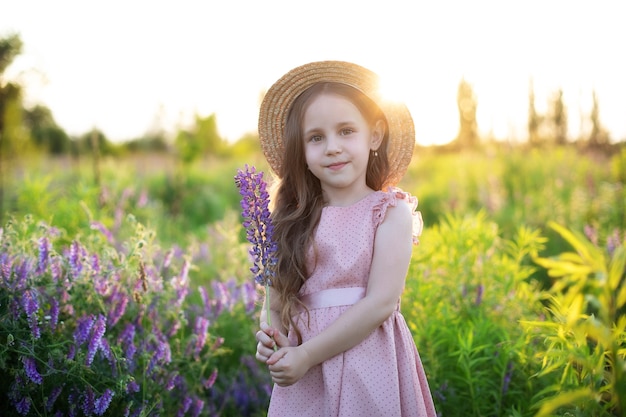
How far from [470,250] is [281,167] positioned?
1.66m

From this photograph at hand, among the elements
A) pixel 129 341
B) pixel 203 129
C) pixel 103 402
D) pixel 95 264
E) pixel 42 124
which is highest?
pixel 42 124

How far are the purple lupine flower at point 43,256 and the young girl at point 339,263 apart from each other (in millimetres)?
1149

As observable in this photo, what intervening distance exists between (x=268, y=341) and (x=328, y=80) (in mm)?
1101

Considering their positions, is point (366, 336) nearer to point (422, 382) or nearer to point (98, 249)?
point (422, 382)

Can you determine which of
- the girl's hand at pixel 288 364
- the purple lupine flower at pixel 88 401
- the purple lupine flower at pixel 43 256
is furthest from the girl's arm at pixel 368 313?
the purple lupine flower at pixel 43 256

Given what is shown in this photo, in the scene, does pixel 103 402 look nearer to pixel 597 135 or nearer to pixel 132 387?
pixel 132 387

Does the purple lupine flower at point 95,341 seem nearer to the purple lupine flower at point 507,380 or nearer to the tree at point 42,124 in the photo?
the purple lupine flower at point 507,380

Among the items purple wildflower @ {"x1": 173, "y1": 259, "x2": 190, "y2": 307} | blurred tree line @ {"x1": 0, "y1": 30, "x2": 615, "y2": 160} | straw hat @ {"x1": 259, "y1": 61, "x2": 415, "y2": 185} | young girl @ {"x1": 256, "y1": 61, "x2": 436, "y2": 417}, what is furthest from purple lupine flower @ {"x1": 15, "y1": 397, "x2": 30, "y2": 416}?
blurred tree line @ {"x1": 0, "y1": 30, "x2": 615, "y2": 160}

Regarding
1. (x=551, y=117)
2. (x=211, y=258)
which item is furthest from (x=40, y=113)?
(x=211, y=258)

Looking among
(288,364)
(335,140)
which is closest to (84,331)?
(288,364)

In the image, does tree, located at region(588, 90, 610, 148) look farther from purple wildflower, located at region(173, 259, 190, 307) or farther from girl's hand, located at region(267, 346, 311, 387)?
girl's hand, located at region(267, 346, 311, 387)

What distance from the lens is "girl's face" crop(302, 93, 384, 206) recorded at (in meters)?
2.29

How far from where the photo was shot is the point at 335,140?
2.29 metres

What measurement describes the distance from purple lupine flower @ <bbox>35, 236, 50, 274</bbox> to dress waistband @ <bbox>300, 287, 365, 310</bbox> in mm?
1350
